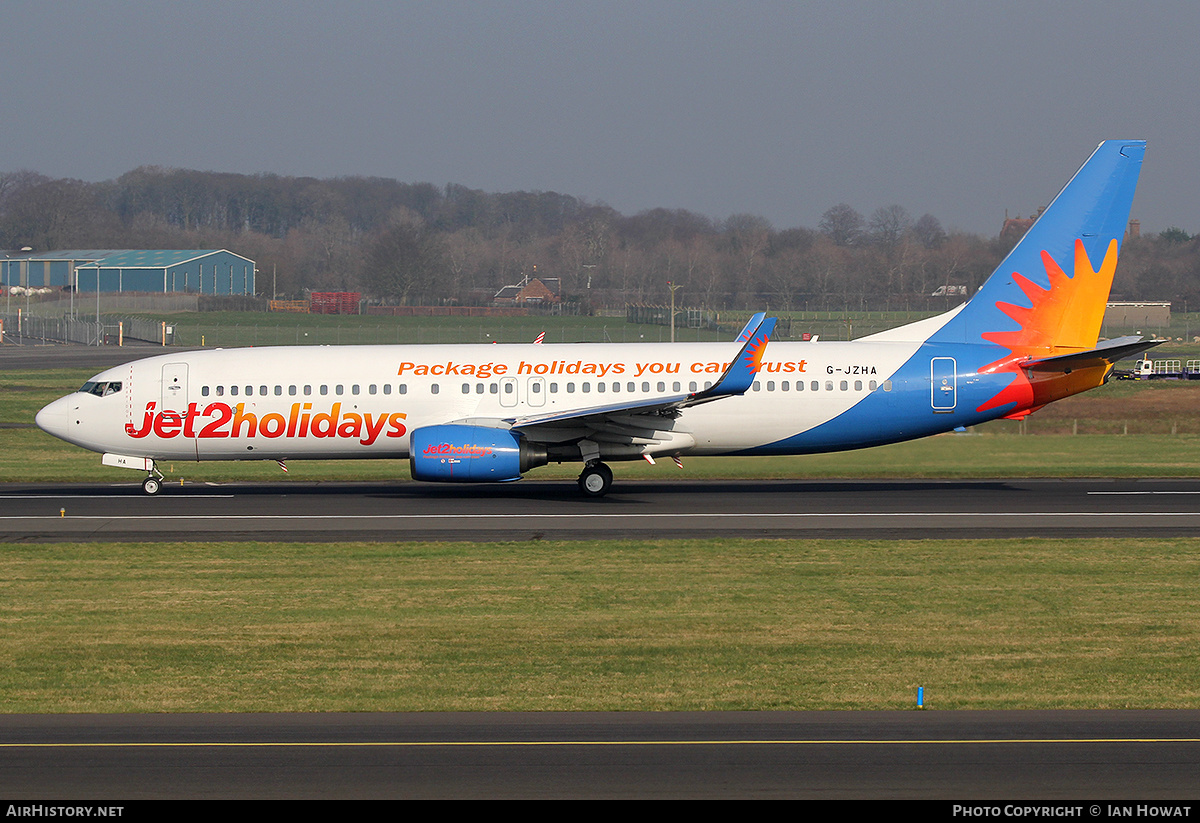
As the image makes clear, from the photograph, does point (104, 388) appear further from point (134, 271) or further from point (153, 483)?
point (134, 271)

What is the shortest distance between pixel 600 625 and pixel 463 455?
1196cm

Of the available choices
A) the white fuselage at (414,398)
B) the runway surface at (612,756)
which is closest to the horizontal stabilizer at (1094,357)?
the white fuselage at (414,398)

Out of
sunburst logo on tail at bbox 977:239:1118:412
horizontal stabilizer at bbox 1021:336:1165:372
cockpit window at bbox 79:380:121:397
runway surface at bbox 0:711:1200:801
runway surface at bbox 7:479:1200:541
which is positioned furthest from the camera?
sunburst logo on tail at bbox 977:239:1118:412

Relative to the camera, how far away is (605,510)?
27.8m

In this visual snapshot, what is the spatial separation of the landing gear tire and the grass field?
7138 millimetres

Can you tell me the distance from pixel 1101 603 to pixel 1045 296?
585 inches

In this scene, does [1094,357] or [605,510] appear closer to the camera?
[605,510]

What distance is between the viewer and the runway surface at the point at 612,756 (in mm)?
10219

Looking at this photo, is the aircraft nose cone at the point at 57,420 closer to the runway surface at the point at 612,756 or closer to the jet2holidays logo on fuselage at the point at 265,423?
the jet2holidays logo on fuselage at the point at 265,423

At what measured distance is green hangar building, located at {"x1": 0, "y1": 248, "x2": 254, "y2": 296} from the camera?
474 ft

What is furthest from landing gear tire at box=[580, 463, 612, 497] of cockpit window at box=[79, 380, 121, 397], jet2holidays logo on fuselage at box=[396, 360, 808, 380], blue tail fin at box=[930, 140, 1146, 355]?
cockpit window at box=[79, 380, 121, 397]

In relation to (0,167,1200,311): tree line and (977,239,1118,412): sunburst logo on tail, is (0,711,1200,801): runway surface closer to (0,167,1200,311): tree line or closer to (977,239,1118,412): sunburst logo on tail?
(977,239,1118,412): sunburst logo on tail

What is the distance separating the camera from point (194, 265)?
149 meters

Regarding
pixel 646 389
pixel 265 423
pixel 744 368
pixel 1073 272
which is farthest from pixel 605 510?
pixel 1073 272
